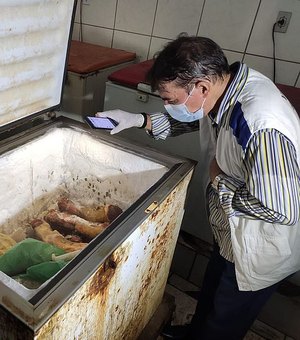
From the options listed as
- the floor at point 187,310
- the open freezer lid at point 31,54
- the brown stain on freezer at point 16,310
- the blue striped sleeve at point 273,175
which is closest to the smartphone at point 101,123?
the open freezer lid at point 31,54

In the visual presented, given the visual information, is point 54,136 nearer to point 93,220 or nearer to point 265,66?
point 93,220

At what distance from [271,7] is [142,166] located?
114 cm

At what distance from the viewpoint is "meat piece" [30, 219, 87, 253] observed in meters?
0.93

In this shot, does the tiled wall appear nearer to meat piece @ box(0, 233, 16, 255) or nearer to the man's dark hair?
the man's dark hair

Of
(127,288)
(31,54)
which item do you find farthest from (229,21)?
(127,288)

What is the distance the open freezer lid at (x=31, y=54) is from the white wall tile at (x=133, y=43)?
97 cm

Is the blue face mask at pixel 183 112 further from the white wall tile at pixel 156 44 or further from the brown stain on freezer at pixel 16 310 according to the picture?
the white wall tile at pixel 156 44

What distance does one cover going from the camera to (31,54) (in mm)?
960

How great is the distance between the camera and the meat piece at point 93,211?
3.72 ft

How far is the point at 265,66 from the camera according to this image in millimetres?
1592

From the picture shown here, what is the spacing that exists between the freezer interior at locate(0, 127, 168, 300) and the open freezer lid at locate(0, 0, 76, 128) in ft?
0.43

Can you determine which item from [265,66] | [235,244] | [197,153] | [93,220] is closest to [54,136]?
[93,220]

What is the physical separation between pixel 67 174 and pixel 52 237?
0.36 meters

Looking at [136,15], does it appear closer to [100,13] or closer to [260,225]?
[100,13]
